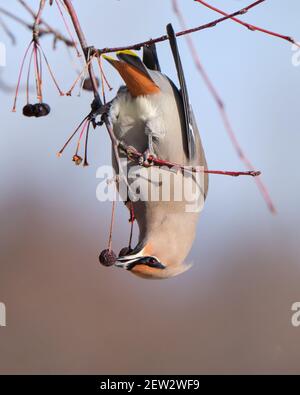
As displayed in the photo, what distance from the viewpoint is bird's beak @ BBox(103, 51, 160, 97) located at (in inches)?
98.3

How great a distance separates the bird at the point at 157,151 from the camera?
2.57 metres

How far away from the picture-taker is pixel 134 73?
2572mm

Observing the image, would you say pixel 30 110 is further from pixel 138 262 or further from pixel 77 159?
pixel 138 262

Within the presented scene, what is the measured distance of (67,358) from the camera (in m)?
4.91

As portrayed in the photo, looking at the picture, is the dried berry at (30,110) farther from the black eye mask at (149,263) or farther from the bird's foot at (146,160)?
the black eye mask at (149,263)

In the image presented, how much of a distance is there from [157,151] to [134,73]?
29 cm

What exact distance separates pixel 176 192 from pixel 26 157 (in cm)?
314

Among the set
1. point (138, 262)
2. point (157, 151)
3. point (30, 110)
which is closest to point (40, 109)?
point (30, 110)

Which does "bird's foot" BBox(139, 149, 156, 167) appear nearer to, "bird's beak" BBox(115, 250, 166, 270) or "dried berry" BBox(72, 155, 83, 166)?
"dried berry" BBox(72, 155, 83, 166)

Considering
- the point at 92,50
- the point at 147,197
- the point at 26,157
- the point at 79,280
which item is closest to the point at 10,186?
the point at 26,157

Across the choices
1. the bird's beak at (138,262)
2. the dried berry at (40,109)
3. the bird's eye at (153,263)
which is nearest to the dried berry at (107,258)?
the bird's beak at (138,262)

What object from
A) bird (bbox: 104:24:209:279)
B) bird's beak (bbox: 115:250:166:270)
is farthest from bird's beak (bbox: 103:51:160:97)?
bird's beak (bbox: 115:250:166:270)

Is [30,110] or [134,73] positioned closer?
[30,110]
